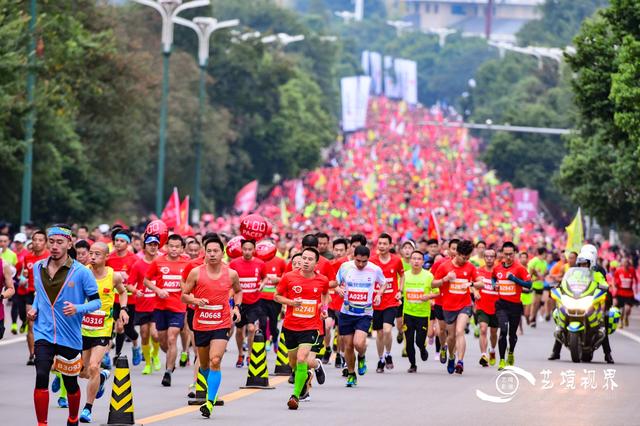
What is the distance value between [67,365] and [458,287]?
9186 millimetres

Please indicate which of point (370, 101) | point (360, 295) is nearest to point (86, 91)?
point (360, 295)

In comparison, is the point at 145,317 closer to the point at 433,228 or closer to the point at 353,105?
the point at 433,228

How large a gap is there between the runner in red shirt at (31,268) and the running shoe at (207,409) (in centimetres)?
466

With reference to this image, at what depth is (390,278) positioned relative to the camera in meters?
23.2

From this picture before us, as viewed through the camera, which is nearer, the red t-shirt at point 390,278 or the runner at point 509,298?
the red t-shirt at point 390,278

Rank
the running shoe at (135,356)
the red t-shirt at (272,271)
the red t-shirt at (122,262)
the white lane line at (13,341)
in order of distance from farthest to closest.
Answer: the white lane line at (13,341), the red t-shirt at (272,271), the running shoe at (135,356), the red t-shirt at (122,262)

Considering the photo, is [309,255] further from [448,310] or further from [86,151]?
[86,151]

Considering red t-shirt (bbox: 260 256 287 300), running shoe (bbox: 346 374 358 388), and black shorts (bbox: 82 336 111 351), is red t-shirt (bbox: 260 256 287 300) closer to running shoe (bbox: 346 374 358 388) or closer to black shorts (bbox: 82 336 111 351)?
running shoe (bbox: 346 374 358 388)

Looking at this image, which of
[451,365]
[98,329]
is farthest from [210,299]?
[451,365]

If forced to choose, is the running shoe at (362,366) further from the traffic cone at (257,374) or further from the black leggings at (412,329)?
the traffic cone at (257,374)

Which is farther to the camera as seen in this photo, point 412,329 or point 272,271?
point 272,271

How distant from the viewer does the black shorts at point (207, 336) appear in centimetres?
1706

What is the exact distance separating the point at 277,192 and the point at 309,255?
74824 millimetres

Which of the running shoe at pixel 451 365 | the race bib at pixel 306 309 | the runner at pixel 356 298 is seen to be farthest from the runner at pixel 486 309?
the race bib at pixel 306 309
